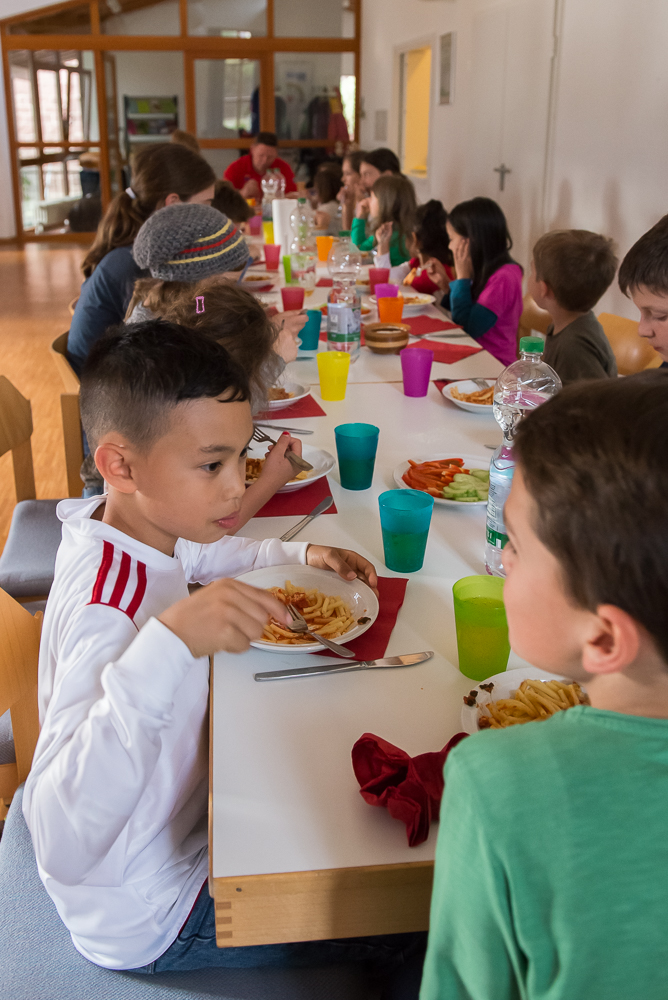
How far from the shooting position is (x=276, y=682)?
1035mm

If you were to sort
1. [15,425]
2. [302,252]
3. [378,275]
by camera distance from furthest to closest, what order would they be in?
[302,252] → [378,275] → [15,425]

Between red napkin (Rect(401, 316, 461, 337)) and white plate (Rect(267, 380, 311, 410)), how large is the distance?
2.81ft

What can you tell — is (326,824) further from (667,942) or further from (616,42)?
(616,42)

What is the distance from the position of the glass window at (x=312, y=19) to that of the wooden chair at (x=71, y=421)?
28.6 feet

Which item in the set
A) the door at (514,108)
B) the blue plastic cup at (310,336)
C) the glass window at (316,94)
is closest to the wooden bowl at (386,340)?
the blue plastic cup at (310,336)

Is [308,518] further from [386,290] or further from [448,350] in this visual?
[386,290]

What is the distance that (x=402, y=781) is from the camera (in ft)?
2.68

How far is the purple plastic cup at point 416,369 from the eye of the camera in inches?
85.0

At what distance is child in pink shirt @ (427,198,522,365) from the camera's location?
3.36m

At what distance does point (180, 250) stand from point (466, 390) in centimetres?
82

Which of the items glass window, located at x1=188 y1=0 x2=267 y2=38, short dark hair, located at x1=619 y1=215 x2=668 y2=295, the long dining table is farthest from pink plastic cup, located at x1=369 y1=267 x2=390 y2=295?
glass window, located at x1=188 y1=0 x2=267 y2=38

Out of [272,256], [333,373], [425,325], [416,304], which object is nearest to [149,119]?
[272,256]

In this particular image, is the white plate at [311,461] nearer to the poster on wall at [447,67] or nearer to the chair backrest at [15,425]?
the chair backrest at [15,425]

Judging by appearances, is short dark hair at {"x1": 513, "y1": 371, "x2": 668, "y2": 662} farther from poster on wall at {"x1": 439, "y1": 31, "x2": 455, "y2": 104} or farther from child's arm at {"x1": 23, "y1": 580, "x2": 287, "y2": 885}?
poster on wall at {"x1": 439, "y1": 31, "x2": 455, "y2": 104}
